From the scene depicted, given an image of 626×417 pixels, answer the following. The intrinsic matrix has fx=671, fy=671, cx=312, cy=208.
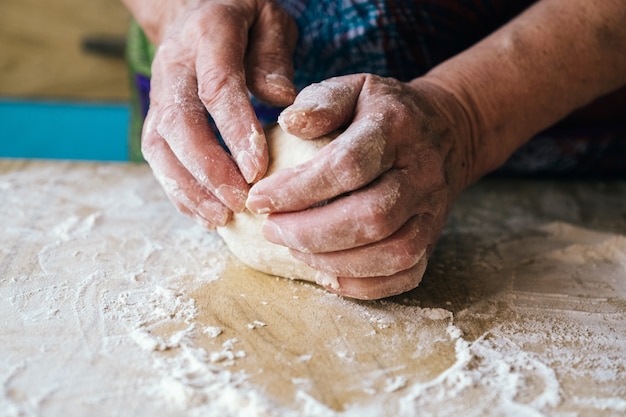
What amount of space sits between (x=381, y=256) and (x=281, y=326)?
189 millimetres

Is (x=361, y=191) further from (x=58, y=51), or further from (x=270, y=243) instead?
(x=58, y=51)

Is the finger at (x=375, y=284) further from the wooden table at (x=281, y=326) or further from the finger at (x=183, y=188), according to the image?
the finger at (x=183, y=188)

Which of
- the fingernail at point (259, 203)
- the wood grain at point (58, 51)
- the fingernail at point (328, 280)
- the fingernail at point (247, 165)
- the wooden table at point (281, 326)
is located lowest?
the wood grain at point (58, 51)

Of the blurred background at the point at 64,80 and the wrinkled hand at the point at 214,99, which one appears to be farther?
the blurred background at the point at 64,80

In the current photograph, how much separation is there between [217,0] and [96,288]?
0.58m

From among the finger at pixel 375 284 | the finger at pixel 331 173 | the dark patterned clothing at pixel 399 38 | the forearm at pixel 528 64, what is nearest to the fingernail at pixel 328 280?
the finger at pixel 375 284

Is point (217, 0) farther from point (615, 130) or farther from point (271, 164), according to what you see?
point (615, 130)

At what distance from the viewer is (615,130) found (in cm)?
166

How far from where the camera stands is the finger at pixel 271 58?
117cm

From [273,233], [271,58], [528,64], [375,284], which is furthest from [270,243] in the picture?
[528,64]

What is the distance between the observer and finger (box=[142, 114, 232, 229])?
44.2 inches

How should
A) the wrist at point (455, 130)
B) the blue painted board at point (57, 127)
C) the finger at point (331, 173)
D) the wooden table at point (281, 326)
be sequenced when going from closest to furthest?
the wooden table at point (281, 326)
the finger at point (331, 173)
the wrist at point (455, 130)
the blue painted board at point (57, 127)

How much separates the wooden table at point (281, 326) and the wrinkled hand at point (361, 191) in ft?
0.33

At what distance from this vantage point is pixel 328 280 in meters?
1.07
